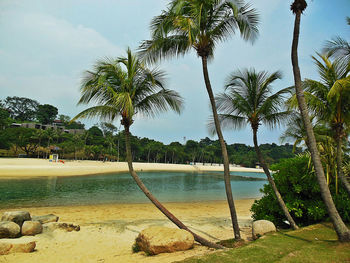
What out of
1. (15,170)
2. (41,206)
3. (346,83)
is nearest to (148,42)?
(346,83)

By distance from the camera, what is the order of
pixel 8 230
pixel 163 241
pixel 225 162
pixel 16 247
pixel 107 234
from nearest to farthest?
pixel 163 241, pixel 16 247, pixel 225 162, pixel 8 230, pixel 107 234

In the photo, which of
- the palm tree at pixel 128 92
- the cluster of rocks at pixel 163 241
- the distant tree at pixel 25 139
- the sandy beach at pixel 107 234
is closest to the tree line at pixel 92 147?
the distant tree at pixel 25 139

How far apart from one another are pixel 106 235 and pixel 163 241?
3.80 metres

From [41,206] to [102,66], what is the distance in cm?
1157

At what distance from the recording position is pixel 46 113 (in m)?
101

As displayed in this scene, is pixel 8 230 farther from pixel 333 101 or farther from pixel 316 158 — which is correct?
pixel 333 101

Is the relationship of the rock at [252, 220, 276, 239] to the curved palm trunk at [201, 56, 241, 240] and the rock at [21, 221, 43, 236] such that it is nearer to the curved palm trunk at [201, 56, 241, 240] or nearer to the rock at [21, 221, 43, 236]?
the curved palm trunk at [201, 56, 241, 240]

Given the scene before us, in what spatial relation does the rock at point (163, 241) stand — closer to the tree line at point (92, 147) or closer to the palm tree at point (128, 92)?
the palm tree at point (128, 92)

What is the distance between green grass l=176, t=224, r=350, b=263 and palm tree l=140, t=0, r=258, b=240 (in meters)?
1.85

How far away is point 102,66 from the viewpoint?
23.5 feet

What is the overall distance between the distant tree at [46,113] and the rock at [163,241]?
364ft

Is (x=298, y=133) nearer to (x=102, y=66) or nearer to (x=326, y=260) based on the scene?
(x=326, y=260)

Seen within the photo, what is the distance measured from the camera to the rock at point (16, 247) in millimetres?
6059

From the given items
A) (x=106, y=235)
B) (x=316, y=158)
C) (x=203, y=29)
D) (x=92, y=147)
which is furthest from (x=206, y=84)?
(x=92, y=147)
